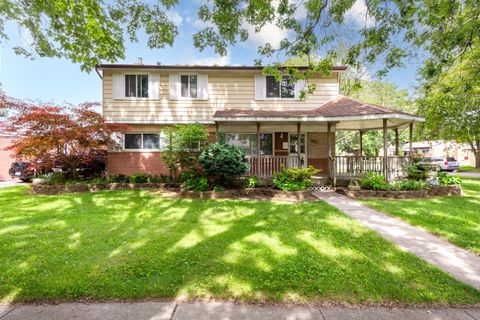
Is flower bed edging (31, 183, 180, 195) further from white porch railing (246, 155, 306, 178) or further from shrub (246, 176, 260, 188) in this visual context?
white porch railing (246, 155, 306, 178)

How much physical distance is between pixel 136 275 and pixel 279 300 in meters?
2.04

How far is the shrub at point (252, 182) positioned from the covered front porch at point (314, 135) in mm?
524

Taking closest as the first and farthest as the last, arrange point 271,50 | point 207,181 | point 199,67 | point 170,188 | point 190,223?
point 190,223 → point 271,50 → point 207,181 → point 170,188 → point 199,67

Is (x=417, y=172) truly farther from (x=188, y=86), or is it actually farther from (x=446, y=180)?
(x=188, y=86)

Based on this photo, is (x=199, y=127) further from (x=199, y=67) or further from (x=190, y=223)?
(x=190, y=223)

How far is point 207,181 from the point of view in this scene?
924 centimetres

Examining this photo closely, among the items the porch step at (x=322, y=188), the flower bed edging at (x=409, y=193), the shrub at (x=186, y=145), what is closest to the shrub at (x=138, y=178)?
the shrub at (x=186, y=145)

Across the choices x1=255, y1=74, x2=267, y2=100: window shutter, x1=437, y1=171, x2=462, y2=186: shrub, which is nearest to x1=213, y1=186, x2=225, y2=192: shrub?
x1=255, y1=74, x2=267, y2=100: window shutter

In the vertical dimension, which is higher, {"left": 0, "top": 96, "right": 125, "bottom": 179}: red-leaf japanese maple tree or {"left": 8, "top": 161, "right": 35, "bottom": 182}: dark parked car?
{"left": 0, "top": 96, "right": 125, "bottom": 179}: red-leaf japanese maple tree

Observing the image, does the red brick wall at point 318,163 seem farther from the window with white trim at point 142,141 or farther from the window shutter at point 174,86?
the window with white trim at point 142,141

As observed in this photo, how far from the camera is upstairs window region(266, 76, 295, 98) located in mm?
12352

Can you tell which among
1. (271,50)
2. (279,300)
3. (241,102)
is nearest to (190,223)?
(279,300)

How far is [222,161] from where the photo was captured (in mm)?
8688

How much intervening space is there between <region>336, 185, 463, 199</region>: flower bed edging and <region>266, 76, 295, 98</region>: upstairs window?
625 centimetres
